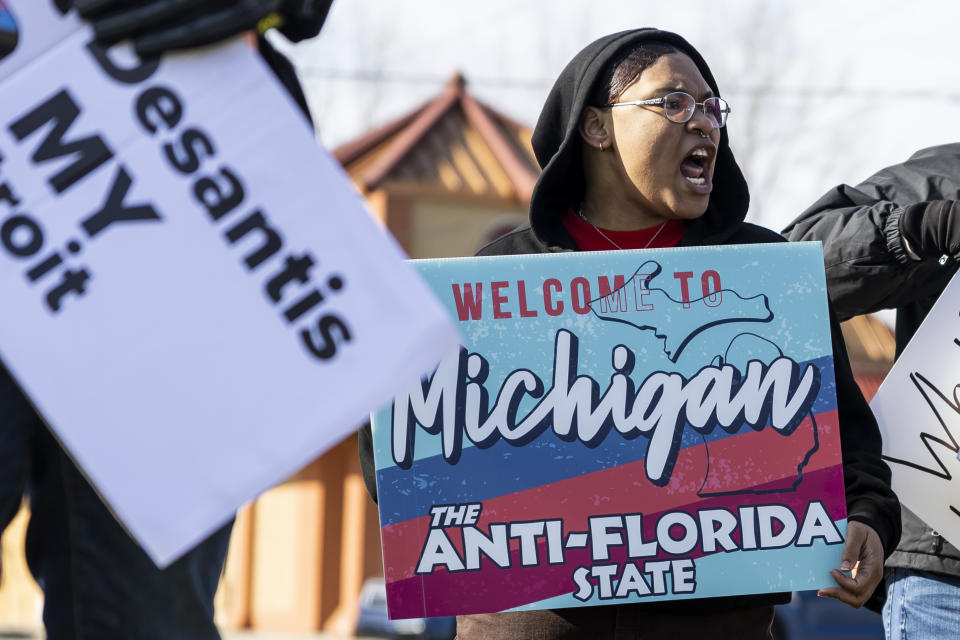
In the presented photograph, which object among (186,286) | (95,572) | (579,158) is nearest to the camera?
(186,286)

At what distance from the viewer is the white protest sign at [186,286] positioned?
1762mm

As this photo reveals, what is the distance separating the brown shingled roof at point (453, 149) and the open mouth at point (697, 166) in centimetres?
1481

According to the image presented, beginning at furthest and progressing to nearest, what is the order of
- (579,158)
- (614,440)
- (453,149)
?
(453,149)
(579,158)
(614,440)

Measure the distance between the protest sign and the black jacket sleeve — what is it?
465 mm

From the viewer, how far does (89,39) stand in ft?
6.18

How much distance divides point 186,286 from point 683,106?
136 centimetres

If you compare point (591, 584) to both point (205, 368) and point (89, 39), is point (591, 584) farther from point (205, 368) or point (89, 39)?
point (89, 39)

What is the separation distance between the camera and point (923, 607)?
2969 millimetres

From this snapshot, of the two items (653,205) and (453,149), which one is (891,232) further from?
(453,149)

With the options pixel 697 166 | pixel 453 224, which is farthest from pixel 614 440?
pixel 453 224

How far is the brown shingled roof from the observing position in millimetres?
17750

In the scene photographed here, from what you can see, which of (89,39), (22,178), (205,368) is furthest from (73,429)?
(89,39)

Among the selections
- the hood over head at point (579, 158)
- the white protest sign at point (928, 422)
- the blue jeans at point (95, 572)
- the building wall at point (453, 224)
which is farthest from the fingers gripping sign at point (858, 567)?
the building wall at point (453, 224)

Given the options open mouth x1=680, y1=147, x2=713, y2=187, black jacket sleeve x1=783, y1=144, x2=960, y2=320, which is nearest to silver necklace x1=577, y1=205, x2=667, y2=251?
open mouth x1=680, y1=147, x2=713, y2=187
